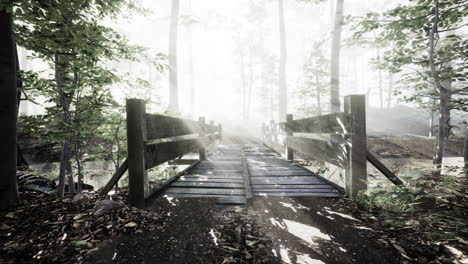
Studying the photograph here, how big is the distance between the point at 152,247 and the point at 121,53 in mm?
3485

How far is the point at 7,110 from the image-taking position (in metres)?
2.56

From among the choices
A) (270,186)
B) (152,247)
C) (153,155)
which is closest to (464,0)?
(270,186)

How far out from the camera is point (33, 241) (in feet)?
6.18

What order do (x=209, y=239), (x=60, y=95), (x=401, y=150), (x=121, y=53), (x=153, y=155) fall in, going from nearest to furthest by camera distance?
(x=209, y=239), (x=153, y=155), (x=60, y=95), (x=121, y=53), (x=401, y=150)

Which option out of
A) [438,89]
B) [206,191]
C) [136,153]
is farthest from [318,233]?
[438,89]

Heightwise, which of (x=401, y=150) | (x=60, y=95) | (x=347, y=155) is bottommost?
(x=401, y=150)

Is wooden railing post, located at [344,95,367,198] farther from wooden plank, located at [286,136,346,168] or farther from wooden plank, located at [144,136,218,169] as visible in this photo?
wooden plank, located at [144,136,218,169]

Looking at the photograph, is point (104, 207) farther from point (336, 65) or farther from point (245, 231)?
point (336, 65)

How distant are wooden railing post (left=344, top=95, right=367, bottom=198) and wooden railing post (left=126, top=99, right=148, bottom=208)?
2998 mm

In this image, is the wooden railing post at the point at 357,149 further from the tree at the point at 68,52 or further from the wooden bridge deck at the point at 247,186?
the tree at the point at 68,52

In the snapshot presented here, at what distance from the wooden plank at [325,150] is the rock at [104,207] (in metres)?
3.40

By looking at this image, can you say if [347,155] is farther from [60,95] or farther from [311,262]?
[60,95]

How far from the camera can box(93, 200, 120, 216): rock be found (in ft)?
7.91

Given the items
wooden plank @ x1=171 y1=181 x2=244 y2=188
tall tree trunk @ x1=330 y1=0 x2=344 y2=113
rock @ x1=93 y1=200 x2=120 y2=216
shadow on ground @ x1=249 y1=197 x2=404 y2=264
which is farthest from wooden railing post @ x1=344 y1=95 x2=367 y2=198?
tall tree trunk @ x1=330 y1=0 x2=344 y2=113
